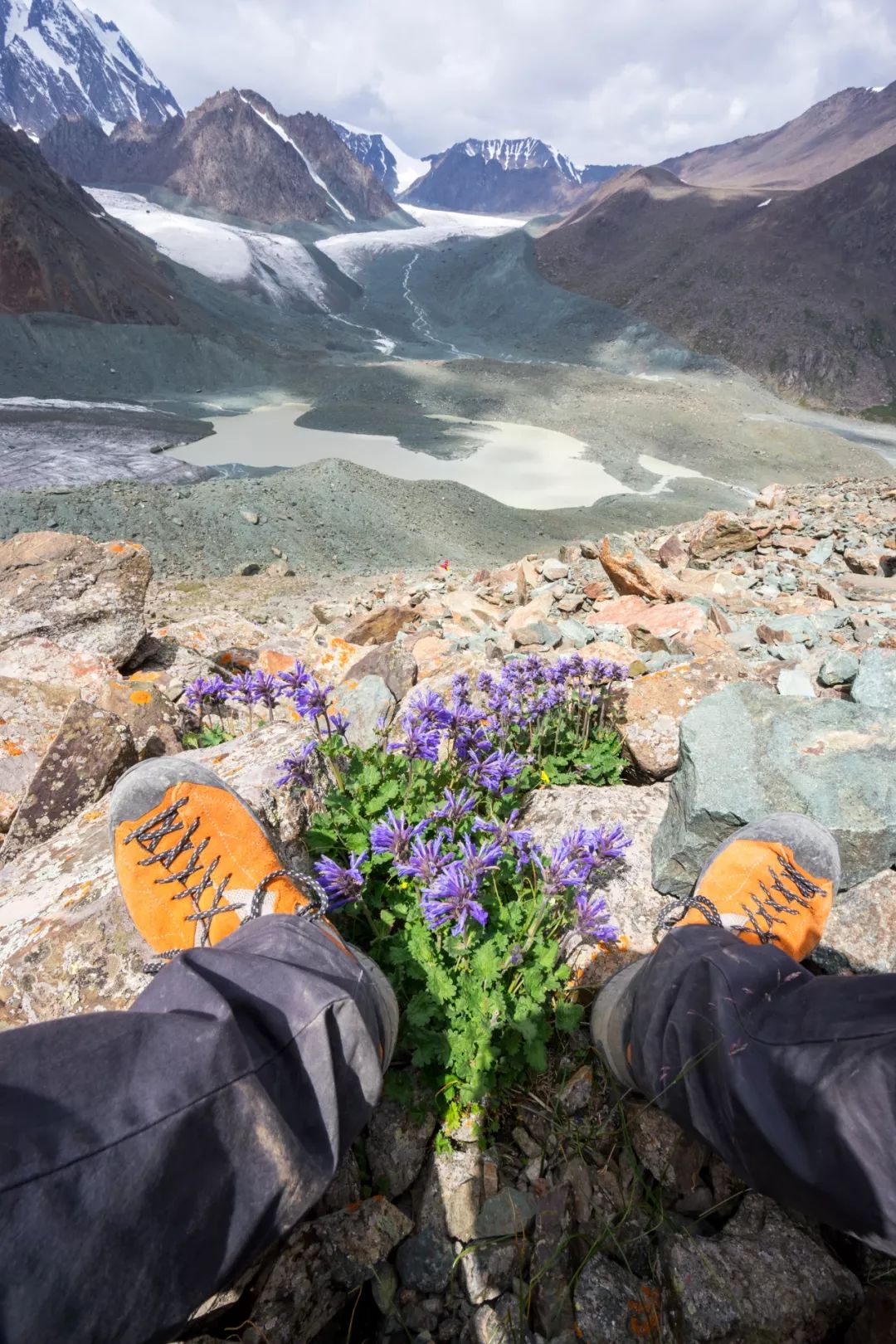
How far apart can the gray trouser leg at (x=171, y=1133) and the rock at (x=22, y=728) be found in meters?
2.53

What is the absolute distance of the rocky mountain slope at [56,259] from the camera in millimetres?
38812

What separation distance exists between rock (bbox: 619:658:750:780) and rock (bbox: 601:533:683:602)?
3.78 meters

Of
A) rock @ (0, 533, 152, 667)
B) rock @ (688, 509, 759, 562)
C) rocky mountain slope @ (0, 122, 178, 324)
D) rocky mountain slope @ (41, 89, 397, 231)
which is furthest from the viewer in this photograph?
rocky mountain slope @ (41, 89, 397, 231)

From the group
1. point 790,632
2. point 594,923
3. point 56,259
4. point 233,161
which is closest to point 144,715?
point 594,923

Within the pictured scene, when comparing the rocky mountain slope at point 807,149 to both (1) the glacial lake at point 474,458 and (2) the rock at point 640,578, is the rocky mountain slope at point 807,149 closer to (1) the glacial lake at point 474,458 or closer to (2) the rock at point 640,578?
(1) the glacial lake at point 474,458

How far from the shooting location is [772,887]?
262 cm

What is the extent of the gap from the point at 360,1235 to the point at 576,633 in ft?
16.3

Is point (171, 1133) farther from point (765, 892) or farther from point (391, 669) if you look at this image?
point (391, 669)

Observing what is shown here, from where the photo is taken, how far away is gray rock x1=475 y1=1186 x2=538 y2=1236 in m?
1.90

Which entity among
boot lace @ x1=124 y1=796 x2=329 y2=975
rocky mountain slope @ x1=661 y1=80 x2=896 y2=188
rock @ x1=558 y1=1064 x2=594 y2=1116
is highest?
rocky mountain slope @ x1=661 y1=80 x2=896 y2=188

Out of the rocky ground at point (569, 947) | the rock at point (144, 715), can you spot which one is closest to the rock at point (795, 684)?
the rocky ground at point (569, 947)

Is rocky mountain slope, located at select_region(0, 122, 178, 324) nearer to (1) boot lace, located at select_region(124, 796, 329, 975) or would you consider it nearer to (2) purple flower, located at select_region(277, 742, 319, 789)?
(2) purple flower, located at select_region(277, 742, 319, 789)

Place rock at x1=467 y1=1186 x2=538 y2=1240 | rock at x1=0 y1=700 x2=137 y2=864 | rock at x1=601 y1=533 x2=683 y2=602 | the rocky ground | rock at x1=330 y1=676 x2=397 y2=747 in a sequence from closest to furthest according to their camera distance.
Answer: the rocky ground, rock at x1=467 y1=1186 x2=538 y2=1240, rock at x1=0 y1=700 x2=137 y2=864, rock at x1=330 y1=676 x2=397 y2=747, rock at x1=601 y1=533 x2=683 y2=602

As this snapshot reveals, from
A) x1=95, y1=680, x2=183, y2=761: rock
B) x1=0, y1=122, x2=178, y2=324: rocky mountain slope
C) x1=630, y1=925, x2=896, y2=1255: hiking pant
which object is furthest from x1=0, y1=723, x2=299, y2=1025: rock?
x1=0, y1=122, x2=178, y2=324: rocky mountain slope
